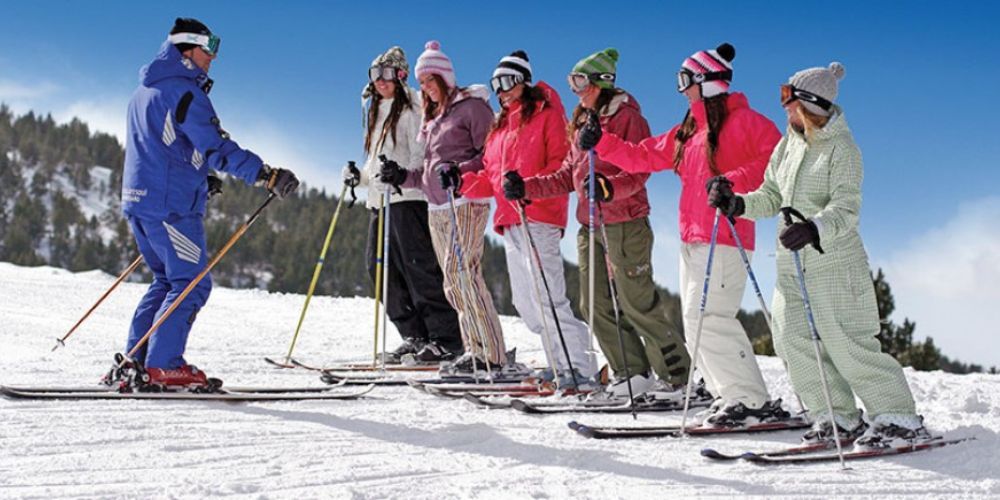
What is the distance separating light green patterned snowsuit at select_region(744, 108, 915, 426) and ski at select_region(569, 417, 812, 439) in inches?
14.7

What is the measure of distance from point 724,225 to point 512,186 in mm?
1305

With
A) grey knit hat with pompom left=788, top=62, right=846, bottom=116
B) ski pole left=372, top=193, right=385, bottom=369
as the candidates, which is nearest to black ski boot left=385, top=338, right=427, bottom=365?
ski pole left=372, top=193, right=385, bottom=369

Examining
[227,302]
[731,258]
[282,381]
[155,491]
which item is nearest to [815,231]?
[731,258]

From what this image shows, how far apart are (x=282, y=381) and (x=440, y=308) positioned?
4.75 ft

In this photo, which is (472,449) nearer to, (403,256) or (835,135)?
(835,135)

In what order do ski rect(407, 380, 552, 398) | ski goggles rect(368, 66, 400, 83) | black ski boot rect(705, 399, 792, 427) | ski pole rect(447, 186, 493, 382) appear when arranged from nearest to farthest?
black ski boot rect(705, 399, 792, 427)
ski rect(407, 380, 552, 398)
ski pole rect(447, 186, 493, 382)
ski goggles rect(368, 66, 400, 83)

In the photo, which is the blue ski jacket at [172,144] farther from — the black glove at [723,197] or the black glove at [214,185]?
the black glove at [723,197]

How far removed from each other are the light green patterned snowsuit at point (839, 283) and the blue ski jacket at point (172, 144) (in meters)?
2.93

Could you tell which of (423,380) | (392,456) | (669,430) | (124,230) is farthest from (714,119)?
(124,230)

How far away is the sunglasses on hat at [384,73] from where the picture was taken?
23.1 feet

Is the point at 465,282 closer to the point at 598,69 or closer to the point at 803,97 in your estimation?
the point at 598,69

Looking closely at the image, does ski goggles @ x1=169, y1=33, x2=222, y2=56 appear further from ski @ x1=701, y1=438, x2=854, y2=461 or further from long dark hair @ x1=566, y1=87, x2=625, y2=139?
ski @ x1=701, y1=438, x2=854, y2=461

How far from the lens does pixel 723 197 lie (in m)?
4.11

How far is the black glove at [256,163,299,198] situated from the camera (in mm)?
5137
